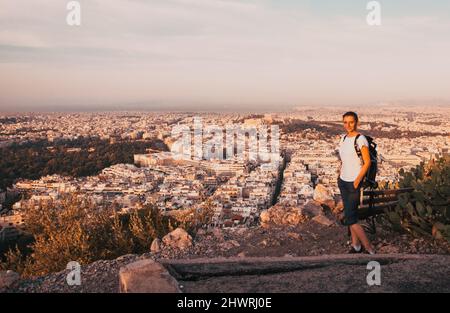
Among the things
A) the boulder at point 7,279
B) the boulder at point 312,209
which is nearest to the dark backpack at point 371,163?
the boulder at point 312,209

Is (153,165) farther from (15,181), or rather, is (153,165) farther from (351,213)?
(351,213)

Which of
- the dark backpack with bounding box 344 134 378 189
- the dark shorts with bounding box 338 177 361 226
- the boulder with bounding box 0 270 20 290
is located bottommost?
the boulder with bounding box 0 270 20 290

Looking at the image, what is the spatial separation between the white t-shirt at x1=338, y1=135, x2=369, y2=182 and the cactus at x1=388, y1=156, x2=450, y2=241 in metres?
1.15

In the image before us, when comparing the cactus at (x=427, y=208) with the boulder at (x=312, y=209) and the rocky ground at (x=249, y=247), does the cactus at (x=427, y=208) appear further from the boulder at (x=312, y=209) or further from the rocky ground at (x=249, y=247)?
the boulder at (x=312, y=209)

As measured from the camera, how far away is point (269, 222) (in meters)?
8.20

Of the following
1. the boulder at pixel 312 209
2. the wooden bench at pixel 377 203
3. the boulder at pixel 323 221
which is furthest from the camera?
the boulder at pixel 312 209

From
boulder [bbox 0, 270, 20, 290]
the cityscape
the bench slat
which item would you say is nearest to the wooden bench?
the bench slat

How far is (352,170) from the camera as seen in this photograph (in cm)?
446

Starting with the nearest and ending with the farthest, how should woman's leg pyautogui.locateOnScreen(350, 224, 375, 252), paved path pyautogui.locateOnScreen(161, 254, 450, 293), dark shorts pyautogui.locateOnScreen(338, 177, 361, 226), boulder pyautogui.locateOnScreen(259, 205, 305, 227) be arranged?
paved path pyautogui.locateOnScreen(161, 254, 450, 293) < dark shorts pyautogui.locateOnScreen(338, 177, 361, 226) < woman's leg pyautogui.locateOnScreen(350, 224, 375, 252) < boulder pyautogui.locateOnScreen(259, 205, 305, 227)

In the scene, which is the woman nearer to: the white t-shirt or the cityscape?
the white t-shirt

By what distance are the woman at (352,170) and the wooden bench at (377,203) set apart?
0.37 meters

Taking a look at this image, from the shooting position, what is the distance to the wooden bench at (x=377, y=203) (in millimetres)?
5051

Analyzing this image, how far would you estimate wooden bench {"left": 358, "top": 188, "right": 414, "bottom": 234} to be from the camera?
505 cm

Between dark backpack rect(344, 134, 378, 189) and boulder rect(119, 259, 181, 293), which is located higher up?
dark backpack rect(344, 134, 378, 189)
